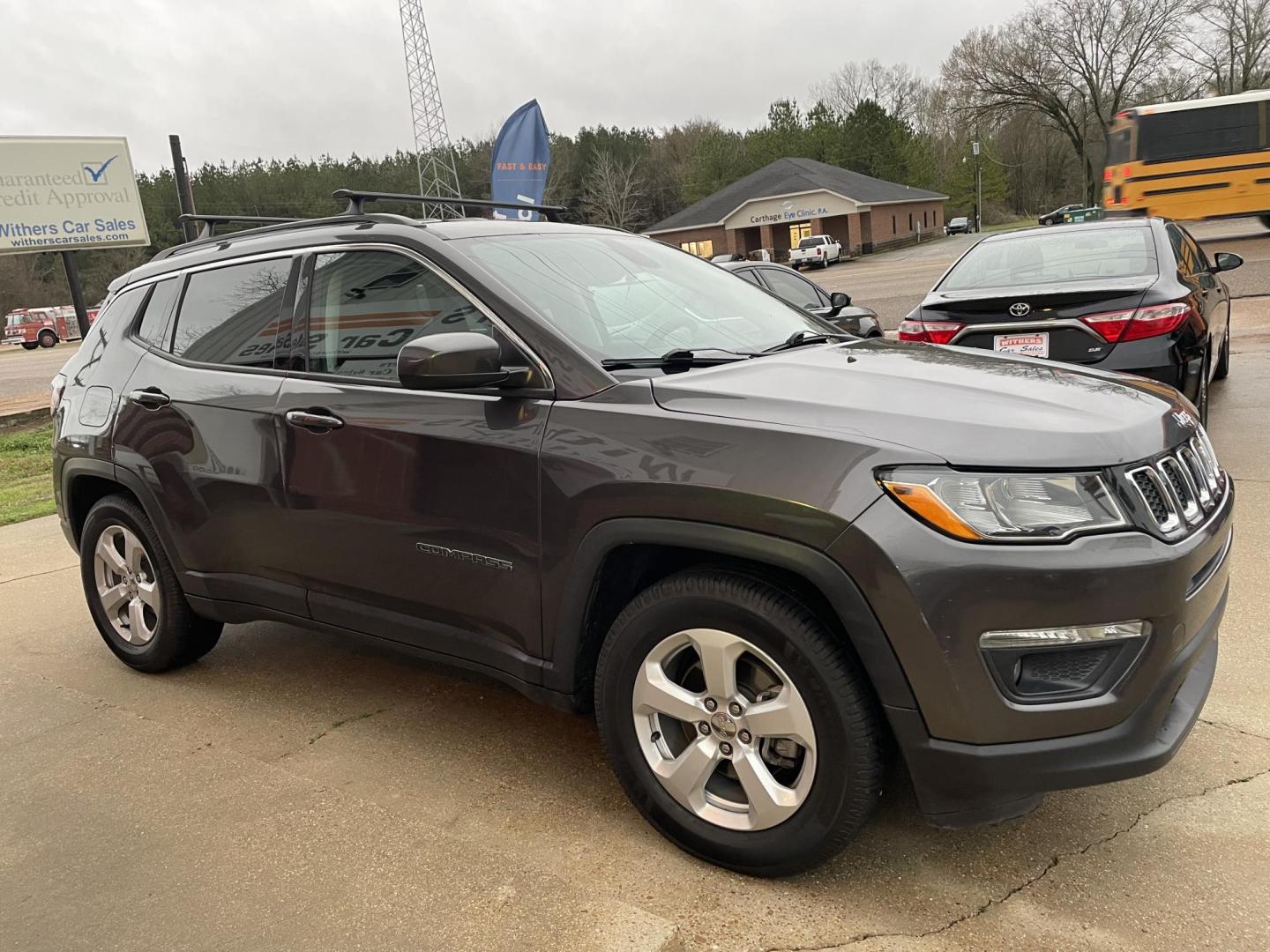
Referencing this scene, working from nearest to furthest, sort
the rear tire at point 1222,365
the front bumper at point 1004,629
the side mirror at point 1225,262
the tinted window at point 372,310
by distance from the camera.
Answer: the front bumper at point 1004,629 → the tinted window at point 372,310 → the side mirror at point 1225,262 → the rear tire at point 1222,365

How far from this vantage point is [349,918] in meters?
2.48

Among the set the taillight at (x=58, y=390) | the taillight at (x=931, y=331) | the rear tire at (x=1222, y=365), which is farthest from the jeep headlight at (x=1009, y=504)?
the rear tire at (x=1222, y=365)

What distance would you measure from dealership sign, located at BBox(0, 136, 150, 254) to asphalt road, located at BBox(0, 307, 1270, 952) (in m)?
21.2

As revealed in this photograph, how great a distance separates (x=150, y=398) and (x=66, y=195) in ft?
70.7

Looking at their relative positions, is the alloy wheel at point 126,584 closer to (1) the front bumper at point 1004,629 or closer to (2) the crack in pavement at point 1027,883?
(2) the crack in pavement at point 1027,883

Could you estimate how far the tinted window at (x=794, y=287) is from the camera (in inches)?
381

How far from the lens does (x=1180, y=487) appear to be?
2355 mm

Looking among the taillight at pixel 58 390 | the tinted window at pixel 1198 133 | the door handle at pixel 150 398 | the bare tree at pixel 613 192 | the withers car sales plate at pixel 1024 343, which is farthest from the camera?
the bare tree at pixel 613 192

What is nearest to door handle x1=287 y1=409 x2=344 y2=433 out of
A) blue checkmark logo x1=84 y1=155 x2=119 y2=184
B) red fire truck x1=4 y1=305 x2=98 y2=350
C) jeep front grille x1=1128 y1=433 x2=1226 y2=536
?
jeep front grille x1=1128 y1=433 x2=1226 y2=536

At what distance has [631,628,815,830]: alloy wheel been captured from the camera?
92.7 inches

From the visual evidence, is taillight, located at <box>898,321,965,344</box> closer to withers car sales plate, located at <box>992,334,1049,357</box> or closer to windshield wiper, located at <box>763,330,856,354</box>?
withers car sales plate, located at <box>992,334,1049,357</box>

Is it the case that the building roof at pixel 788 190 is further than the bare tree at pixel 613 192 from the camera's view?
No

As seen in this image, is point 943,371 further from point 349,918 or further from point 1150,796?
point 349,918

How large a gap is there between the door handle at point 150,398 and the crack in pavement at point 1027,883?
297 centimetres
